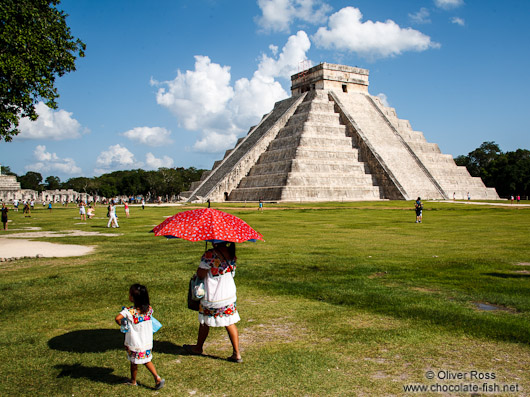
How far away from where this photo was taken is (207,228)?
19.2 feet

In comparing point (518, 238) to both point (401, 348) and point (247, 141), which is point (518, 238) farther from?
point (247, 141)

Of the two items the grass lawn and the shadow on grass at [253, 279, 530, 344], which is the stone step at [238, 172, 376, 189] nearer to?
the grass lawn

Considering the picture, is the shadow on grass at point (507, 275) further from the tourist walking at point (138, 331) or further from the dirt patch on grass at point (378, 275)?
the tourist walking at point (138, 331)

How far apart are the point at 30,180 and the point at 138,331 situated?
567ft

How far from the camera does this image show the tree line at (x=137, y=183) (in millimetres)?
105262

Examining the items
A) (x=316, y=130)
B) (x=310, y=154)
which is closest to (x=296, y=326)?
(x=310, y=154)

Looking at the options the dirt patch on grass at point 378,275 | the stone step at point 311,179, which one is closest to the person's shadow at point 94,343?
the dirt patch on grass at point 378,275

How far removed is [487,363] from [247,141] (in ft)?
200

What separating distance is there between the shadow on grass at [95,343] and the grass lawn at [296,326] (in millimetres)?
27

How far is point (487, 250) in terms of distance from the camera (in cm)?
1365

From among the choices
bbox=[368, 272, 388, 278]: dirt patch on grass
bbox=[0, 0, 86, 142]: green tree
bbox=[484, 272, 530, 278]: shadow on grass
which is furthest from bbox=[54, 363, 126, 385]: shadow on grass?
bbox=[0, 0, 86, 142]: green tree

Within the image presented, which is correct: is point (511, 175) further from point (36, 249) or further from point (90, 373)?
point (90, 373)

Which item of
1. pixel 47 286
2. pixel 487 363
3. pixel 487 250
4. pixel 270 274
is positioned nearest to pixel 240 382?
pixel 487 363

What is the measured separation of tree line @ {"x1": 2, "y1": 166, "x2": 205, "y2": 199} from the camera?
4144 inches
